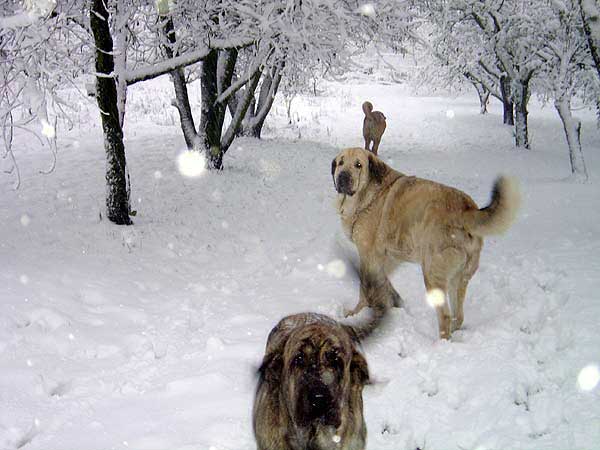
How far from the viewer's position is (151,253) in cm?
751

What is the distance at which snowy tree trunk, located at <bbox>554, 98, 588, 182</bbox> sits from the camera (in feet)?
42.3

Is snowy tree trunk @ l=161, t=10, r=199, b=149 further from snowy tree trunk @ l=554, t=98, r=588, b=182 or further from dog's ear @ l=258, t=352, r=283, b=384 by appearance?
dog's ear @ l=258, t=352, r=283, b=384

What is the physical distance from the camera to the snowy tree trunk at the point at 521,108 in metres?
18.5

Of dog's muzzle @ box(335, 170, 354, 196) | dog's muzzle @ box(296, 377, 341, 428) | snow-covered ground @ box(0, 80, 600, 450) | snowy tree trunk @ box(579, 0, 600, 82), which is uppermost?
snowy tree trunk @ box(579, 0, 600, 82)

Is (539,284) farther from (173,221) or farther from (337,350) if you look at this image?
(173,221)

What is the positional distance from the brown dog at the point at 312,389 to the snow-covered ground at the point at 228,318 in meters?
0.33

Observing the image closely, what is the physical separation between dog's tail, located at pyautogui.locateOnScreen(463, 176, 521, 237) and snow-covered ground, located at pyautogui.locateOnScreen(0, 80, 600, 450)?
1.07 meters

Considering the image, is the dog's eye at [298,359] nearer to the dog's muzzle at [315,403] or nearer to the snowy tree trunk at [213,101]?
the dog's muzzle at [315,403]

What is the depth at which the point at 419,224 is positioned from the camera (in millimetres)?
4891

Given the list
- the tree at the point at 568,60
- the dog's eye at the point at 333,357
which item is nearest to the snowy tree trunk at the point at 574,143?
the tree at the point at 568,60

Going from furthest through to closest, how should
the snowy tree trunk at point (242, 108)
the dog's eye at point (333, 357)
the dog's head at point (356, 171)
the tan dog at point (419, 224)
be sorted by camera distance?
the snowy tree trunk at point (242, 108), the dog's head at point (356, 171), the tan dog at point (419, 224), the dog's eye at point (333, 357)

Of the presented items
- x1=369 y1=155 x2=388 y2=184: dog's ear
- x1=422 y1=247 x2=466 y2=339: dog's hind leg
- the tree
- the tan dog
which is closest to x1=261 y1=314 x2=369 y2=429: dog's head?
the tan dog

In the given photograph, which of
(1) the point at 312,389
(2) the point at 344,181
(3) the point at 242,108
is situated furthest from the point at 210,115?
(1) the point at 312,389

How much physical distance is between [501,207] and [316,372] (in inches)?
100
